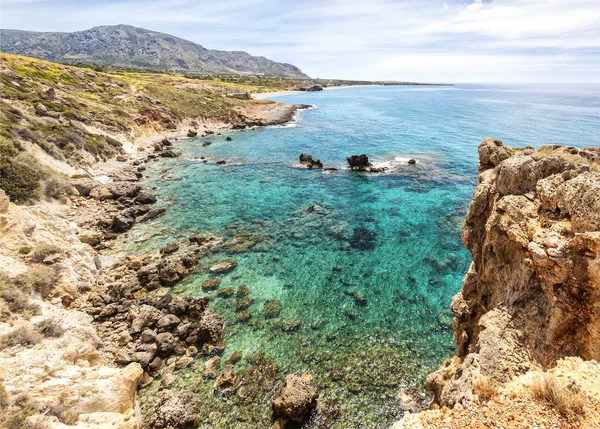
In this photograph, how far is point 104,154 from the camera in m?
51.1

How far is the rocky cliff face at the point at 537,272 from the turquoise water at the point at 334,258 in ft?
16.2

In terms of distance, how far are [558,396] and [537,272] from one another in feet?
14.2

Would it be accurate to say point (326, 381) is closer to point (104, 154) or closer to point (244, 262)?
point (244, 262)

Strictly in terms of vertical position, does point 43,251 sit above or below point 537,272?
below

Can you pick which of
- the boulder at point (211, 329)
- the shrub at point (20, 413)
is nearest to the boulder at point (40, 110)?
the boulder at point (211, 329)

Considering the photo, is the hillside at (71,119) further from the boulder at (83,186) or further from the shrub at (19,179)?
the boulder at (83,186)

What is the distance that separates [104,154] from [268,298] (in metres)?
45.3

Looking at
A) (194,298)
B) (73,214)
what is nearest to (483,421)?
(194,298)

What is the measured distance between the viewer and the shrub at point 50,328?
15484 mm

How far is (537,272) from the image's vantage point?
10477 millimetres

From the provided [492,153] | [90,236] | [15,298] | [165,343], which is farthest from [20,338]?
[492,153]

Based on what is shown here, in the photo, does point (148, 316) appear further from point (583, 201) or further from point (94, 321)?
point (583, 201)

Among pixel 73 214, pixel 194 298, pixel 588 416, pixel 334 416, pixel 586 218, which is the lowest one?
pixel 334 416

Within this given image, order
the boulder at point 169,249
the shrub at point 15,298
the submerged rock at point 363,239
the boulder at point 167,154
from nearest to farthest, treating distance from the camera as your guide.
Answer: the shrub at point 15,298 < the boulder at point 169,249 < the submerged rock at point 363,239 < the boulder at point 167,154
